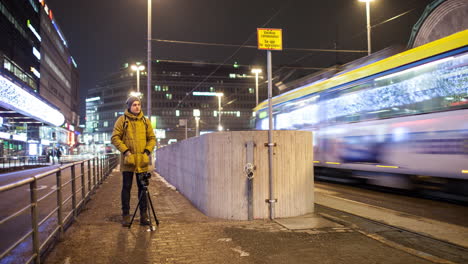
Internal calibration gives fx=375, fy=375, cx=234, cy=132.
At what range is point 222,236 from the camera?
5.47 metres

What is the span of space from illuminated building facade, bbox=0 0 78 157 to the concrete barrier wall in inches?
716

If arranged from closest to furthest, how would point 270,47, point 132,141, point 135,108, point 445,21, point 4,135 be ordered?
1. point 132,141
2. point 135,108
3. point 270,47
4. point 445,21
5. point 4,135

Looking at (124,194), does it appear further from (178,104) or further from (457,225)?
(178,104)

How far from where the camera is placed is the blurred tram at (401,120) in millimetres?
8430

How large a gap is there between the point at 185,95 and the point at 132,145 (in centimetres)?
10259

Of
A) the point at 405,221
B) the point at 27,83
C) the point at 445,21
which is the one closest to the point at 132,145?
the point at 405,221

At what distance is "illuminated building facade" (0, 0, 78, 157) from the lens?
2471cm

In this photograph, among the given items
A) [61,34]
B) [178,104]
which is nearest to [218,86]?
[178,104]

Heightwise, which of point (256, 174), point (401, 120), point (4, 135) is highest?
point (4, 135)

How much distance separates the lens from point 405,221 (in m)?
6.69

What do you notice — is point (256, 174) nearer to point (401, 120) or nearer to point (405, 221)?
point (405, 221)

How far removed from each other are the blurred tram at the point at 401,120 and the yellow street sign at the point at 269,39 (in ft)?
14.4

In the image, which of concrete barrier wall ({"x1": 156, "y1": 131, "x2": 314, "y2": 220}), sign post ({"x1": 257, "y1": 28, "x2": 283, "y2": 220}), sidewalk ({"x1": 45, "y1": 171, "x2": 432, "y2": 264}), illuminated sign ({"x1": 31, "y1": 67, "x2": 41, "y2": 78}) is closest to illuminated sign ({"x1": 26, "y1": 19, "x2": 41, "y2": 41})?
illuminated sign ({"x1": 31, "y1": 67, "x2": 41, "y2": 78})

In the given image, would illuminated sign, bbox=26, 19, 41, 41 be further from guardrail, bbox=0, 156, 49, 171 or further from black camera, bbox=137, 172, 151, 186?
black camera, bbox=137, 172, 151, 186
